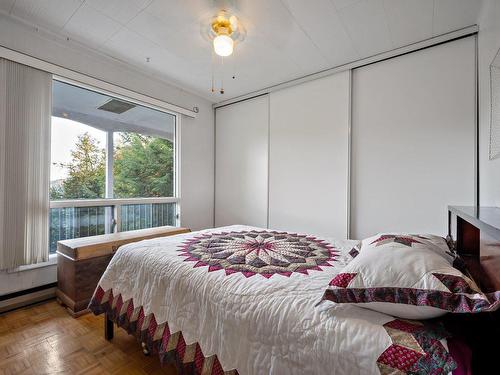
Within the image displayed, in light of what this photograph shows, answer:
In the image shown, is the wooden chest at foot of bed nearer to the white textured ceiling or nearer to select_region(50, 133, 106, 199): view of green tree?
select_region(50, 133, 106, 199): view of green tree

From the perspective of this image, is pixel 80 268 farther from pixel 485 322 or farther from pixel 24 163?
pixel 485 322

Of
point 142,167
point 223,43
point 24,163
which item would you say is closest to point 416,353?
point 223,43

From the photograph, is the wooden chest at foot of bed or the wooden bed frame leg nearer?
the wooden bed frame leg

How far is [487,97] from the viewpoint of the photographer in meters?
1.91

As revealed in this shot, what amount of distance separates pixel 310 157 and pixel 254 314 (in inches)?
102

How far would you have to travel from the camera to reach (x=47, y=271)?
253 cm

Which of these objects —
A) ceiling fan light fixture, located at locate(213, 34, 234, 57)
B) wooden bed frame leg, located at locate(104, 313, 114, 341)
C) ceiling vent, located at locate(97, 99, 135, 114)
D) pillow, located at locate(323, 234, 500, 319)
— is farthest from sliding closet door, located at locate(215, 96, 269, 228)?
pillow, located at locate(323, 234, 500, 319)

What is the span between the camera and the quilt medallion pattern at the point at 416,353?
690mm

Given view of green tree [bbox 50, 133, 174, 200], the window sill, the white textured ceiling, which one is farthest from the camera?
view of green tree [bbox 50, 133, 174, 200]

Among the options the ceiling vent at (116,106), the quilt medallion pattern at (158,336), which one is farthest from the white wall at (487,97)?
the ceiling vent at (116,106)

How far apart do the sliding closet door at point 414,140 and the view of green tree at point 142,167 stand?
266 centimetres

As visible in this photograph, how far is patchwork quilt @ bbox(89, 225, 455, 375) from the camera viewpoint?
30.3 inches

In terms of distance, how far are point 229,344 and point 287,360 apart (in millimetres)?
271

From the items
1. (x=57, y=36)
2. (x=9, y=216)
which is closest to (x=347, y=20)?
(x=57, y=36)
